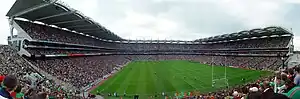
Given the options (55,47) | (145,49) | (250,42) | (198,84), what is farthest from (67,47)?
(145,49)

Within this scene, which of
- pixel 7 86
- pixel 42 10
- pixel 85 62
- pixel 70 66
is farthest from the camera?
pixel 85 62

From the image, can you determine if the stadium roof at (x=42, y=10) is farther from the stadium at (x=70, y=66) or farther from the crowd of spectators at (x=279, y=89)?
the crowd of spectators at (x=279, y=89)

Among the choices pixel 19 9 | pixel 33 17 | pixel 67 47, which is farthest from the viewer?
pixel 67 47

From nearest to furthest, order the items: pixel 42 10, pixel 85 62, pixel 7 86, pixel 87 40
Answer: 1. pixel 7 86
2. pixel 42 10
3. pixel 85 62
4. pixel 87 40

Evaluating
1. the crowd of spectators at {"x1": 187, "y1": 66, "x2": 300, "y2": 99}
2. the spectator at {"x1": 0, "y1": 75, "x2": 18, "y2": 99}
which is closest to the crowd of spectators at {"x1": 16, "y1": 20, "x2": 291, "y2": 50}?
the crowd of spectators at {"x1": 187, "y1": 66, "x2": 300, "y2": 99}

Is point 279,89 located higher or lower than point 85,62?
higher

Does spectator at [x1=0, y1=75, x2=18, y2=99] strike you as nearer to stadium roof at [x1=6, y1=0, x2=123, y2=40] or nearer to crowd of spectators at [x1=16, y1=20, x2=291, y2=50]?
stadium roof at [x1=6, y1=0, x2=123, y2=40]

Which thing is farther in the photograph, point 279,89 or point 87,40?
point 87,40

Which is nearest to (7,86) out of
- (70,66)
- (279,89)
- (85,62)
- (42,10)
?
(279,89)

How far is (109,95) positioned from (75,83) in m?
5.47

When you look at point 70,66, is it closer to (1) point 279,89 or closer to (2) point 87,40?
(2) point 87,40

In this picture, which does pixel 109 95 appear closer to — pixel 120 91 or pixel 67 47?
pixel 120 91

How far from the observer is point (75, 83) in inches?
1465

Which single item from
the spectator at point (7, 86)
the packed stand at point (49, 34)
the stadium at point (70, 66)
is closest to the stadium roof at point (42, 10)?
the stadium at point (70, 66)
